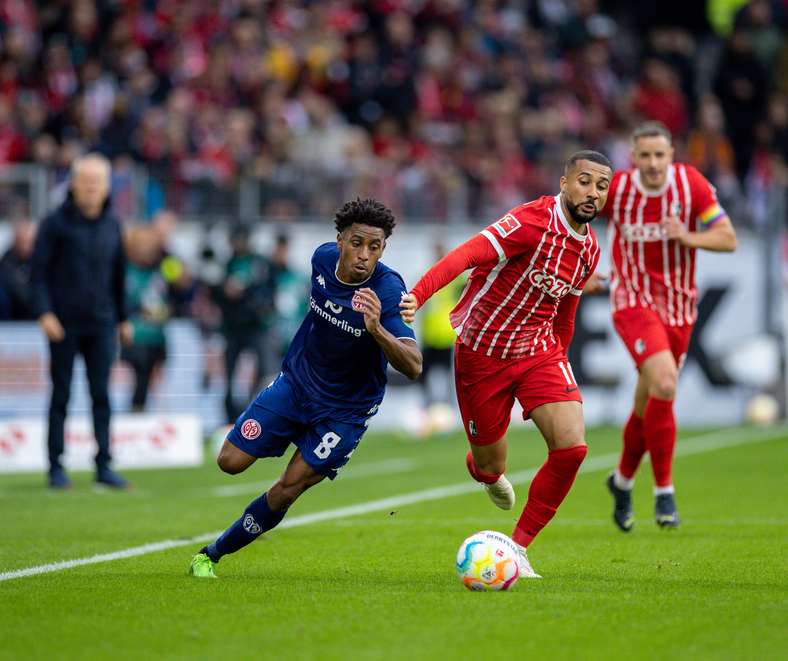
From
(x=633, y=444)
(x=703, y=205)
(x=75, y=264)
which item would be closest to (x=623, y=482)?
(x=633, y=444)

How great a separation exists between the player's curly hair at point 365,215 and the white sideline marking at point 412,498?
7.13 feet

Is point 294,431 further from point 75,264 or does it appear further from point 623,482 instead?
point 75,264

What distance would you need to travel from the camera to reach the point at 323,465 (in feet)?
22.8

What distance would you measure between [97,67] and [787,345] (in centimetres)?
937

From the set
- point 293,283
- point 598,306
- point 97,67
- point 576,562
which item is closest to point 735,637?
point 576,562

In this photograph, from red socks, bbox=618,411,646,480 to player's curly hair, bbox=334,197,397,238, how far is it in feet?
10.4

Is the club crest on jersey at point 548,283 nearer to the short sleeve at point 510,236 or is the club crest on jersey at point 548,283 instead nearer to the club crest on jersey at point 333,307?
the short sleeve at point 510,236

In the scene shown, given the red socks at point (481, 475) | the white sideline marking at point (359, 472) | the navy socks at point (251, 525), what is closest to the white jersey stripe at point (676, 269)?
the red socks at point (481, 475)

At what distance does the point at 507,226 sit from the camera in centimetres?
721

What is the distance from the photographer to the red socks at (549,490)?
Answer: 705 cm

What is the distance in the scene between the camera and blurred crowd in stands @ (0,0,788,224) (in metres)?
18.3

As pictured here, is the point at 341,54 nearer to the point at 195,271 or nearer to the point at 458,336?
the point at 195,271

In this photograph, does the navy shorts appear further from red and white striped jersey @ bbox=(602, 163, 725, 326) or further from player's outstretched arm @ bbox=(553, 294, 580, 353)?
red and white striped jersey @ bbox=(602, 163, 725, 326)

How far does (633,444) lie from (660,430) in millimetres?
285
